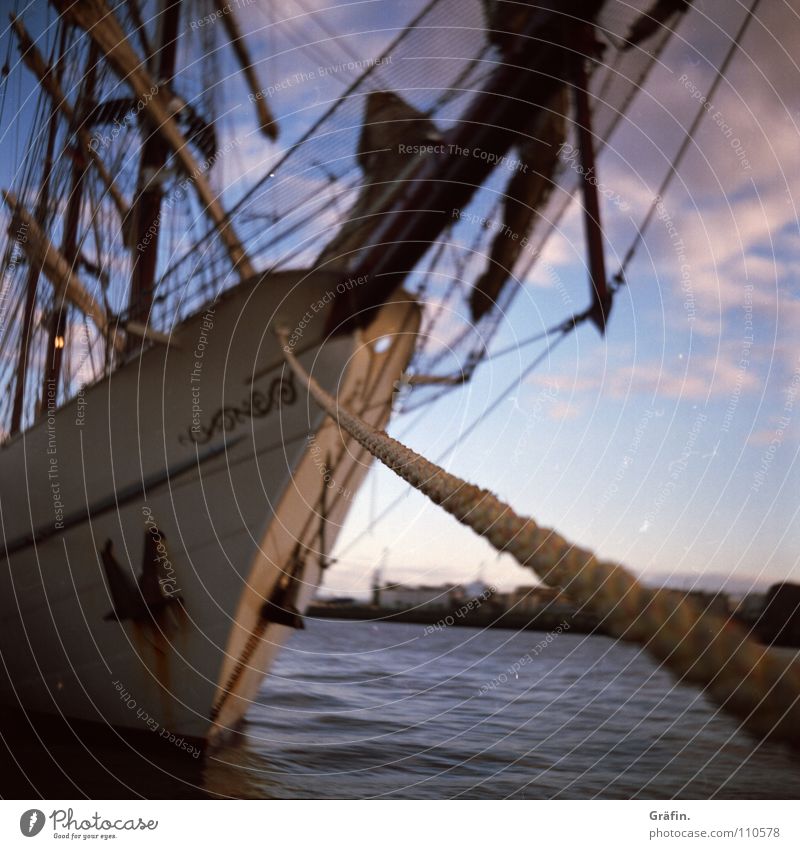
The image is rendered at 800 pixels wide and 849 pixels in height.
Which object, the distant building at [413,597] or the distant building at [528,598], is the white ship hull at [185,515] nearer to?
the distant building at [413,597]

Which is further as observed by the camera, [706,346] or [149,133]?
[706,346]

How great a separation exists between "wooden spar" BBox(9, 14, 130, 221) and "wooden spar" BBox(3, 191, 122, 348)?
3.2 inches

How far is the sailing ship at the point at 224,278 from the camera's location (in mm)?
878

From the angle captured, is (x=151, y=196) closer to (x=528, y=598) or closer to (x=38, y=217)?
(x=38, y=217)

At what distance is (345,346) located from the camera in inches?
36.2

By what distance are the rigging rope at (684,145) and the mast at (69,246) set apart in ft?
1.88

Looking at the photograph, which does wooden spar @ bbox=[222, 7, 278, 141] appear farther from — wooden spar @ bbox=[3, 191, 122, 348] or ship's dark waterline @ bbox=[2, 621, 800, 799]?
ship's dark waterline @ bbox=[2, 621, 800, 799]

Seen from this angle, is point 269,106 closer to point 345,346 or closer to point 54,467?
point 345,346

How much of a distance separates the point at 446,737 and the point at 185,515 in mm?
369

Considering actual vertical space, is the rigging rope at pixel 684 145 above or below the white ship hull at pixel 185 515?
above

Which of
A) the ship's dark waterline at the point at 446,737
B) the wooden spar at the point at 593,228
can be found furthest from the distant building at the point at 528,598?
the wooden spar at the point at 593,228

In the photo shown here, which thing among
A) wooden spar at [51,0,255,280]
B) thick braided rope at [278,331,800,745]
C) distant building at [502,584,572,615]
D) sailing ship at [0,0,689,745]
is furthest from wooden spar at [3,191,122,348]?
distant building at [502,584,572,615]
